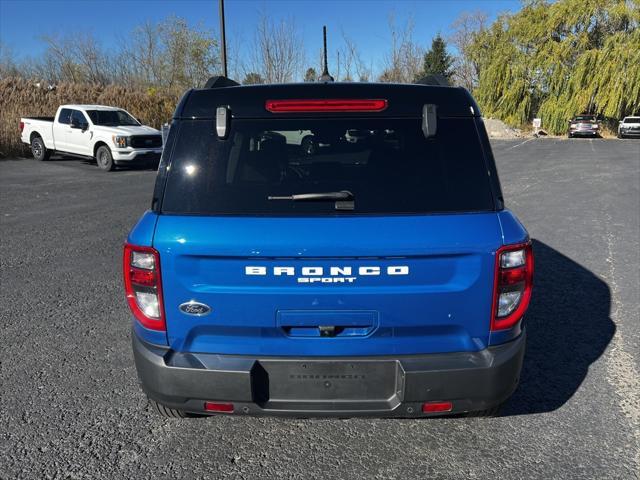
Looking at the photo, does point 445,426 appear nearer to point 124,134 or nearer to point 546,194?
point 546,194

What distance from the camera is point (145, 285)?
2.43 meters

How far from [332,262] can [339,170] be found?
497 millimetres

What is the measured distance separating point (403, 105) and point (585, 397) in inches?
90.0

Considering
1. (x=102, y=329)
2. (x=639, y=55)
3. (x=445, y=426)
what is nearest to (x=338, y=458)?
(x=445, y=426)

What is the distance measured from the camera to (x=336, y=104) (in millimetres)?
2480

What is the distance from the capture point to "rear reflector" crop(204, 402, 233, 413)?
7.98ft

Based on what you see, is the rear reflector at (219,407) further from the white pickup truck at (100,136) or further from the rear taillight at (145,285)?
the white pickup truck at (100,136)

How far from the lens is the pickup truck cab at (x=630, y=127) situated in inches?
1432

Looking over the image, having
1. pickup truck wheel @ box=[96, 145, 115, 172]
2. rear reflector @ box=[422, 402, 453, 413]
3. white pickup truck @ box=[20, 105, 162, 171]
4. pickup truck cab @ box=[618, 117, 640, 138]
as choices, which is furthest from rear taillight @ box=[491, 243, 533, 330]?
pickup truck cab @ box=[618, 117, 640, 138]

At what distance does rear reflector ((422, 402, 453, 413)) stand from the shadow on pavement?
0.92 metres

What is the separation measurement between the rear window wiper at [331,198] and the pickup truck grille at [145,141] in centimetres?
1503

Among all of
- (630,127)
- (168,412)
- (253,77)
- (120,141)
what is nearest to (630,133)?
(630,127)

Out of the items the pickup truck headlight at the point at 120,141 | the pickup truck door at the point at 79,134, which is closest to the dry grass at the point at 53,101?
the pickup truck door at the point at 79,134

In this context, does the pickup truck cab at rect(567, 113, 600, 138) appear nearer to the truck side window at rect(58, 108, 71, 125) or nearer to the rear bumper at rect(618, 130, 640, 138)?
the rear bumper at rect(618, 130, 640, 138)
